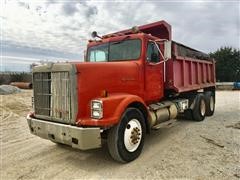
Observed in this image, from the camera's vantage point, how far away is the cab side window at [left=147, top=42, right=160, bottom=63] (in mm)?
5820

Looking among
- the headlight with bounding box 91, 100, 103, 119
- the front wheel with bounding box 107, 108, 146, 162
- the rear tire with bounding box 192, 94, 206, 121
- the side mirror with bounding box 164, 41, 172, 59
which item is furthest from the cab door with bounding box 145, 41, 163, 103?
the rear tire with bounding box 192, 94, 206, 121

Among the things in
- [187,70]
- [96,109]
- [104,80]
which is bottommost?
[96,109]

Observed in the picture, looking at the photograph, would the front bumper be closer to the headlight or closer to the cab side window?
the headlight

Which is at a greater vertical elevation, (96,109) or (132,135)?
(96,109)

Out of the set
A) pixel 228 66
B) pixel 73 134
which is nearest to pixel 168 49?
pixel 73 134

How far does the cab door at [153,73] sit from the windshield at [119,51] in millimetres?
280

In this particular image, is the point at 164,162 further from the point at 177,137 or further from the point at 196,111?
the point at 196,111

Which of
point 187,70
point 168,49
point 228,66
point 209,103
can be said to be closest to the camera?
point 168,49

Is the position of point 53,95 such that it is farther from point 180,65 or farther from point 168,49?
point 180,65

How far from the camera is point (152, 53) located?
19.4 ft

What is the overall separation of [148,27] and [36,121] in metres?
4.08

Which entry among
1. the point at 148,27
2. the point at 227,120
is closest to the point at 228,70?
the point at 227,120

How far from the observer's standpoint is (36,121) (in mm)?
4887

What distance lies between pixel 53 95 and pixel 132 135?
166cm
